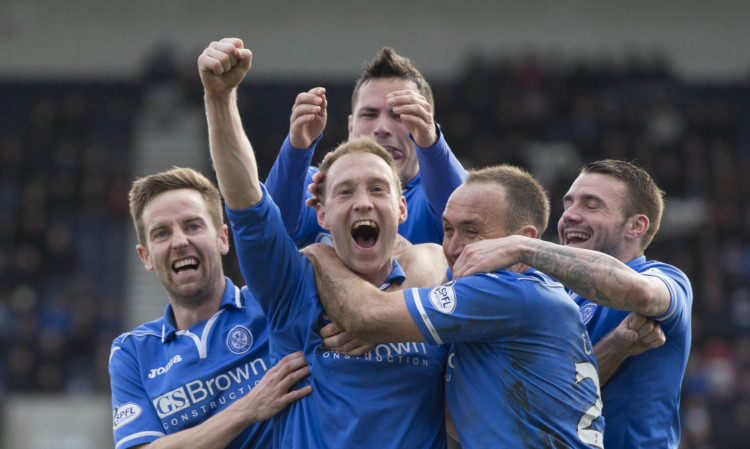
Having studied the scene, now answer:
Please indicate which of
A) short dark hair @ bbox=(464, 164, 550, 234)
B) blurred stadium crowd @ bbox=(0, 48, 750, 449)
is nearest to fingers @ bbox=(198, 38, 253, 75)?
short dark hair @ bbox=(464, 164, 550, 234)

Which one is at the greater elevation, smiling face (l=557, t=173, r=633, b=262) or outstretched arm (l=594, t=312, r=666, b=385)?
smiling face (l=557, t=173, r=633, b=262)

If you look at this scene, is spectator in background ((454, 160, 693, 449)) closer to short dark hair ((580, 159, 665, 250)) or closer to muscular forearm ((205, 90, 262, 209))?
short dark hair ((580, 159, 665, 250))

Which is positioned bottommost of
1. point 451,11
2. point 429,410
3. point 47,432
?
point 47,432

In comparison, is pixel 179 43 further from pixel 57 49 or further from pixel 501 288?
pixel 501 288

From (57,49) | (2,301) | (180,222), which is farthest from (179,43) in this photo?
(180,222)

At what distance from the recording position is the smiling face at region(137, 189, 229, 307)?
16.0 ft

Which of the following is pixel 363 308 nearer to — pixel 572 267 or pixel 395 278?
pixel 395 278

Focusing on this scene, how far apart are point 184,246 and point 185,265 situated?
0.37ft

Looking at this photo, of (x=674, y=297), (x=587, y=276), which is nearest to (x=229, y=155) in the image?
(x=587, y=276)

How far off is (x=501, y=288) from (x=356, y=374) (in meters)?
0.74

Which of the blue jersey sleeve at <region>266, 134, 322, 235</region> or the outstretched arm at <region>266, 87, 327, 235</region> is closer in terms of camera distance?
the outstretched arm at <region>266, 87, 327, 235</region>

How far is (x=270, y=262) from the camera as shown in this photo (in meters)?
4.01

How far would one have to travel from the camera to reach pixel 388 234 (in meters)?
4.30

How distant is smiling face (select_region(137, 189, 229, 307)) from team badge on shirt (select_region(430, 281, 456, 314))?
1.50 meters
